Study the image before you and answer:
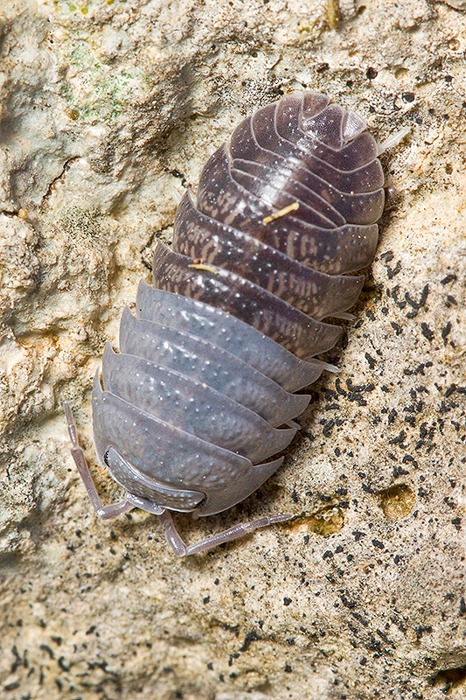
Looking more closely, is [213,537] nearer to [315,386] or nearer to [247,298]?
[315,386]

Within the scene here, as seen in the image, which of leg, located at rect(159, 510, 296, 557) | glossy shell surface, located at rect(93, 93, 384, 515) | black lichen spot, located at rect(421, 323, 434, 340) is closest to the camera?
glossy shell surface, located at rect(93, 93, 384, 515)

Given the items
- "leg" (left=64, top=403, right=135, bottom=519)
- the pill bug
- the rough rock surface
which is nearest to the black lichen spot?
the rough rock surface

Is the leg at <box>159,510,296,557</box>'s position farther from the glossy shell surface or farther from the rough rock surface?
the glossy shell surface

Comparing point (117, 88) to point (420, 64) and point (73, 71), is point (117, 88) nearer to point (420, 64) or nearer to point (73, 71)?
point (73, 71)

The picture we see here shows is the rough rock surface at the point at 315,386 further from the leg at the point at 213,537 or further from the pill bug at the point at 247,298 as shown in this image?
the pill bug at the point at 247,298

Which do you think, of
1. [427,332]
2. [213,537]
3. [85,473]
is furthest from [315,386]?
[85,473]

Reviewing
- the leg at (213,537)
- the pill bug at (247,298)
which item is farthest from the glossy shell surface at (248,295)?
the leg at (213,537)

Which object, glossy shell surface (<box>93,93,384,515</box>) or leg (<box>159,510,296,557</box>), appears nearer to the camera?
glossy shell surface (<box>93,93,384,515</box>)
